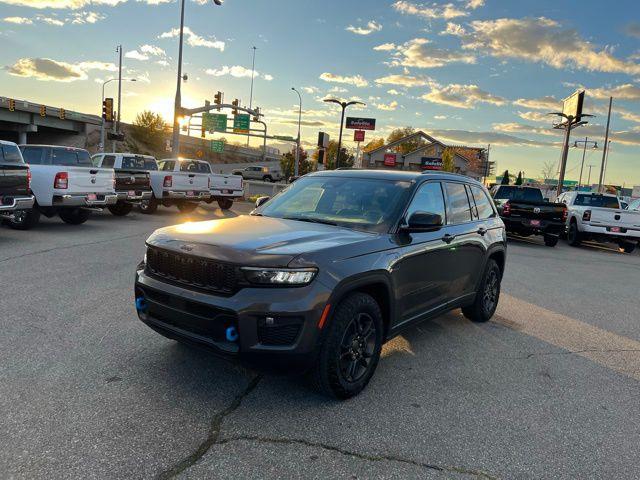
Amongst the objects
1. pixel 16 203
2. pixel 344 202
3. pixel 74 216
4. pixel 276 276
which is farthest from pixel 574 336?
pixel 74 216

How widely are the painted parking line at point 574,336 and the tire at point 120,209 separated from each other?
487 inches

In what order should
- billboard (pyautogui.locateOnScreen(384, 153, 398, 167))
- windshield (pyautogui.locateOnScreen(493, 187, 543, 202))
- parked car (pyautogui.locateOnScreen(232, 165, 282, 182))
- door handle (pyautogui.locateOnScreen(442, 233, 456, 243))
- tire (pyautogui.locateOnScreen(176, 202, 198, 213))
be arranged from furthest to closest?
billboard (pyautogui.locateOnScreen(384, 153, 398, 167)), parked car (pyautogui.locateOnScreen(232, 165, 282, 182)), tire (pyautogui.locateOnScreen(176, 202, 198, 213)), windshield (pyautogui.locateOnScreen(493, 187, 543, 202)), door handle (pyautogui.locateOnScreen(442, 233, 456, 243))

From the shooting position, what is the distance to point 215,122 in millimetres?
51062

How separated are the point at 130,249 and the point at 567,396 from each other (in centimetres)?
794

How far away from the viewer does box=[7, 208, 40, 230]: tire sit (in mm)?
11039

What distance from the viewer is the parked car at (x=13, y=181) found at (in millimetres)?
9344

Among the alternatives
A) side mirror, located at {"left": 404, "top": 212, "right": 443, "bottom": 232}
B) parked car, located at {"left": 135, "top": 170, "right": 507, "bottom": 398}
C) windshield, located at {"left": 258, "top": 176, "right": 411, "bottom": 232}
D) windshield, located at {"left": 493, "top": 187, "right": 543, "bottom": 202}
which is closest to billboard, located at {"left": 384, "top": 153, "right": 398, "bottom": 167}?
windshield, located at {"left": 493, "top": 187, "right": 543, "bottom": 202}

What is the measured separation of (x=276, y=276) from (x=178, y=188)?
14071 millimetres

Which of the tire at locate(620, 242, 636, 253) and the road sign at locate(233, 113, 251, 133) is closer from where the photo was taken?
the tire at locate(620, 242, 636, 253)

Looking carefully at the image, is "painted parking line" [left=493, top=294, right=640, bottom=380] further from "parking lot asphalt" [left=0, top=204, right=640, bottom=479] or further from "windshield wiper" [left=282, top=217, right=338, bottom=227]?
"windshield wiper" [left=282, top=217, right=338, bottom=227]

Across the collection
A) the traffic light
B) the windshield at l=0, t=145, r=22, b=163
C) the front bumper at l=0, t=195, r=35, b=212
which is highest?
the traffic light

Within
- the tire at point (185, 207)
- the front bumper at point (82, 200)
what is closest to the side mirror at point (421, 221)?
the front bumper at point (82, 200)

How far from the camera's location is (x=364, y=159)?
7394cm

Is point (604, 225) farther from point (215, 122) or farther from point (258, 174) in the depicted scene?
point (258, 174)
